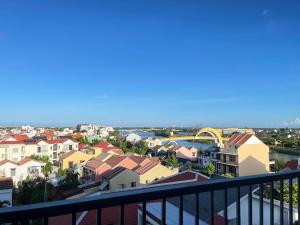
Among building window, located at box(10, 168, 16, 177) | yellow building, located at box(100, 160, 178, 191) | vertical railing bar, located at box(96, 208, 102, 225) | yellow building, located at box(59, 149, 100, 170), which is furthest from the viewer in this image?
yellow building, located at box(59, 149, 100, 170)

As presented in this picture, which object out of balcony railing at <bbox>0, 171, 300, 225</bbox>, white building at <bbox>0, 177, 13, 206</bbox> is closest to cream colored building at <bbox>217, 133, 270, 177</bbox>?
white building at <bbox>0, 177, 13, 206</bbox>

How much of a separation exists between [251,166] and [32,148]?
24283 mm

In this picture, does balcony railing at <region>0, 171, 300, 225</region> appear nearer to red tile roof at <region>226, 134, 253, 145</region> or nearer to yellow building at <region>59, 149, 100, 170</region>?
red tile roof at <region>226, 134, 253, 145</region>

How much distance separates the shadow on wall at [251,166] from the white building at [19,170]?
1682 centimetres

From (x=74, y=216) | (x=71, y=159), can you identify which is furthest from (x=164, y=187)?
(x=71, y=159)

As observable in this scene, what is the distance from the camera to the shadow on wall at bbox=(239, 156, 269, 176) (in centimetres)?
2661

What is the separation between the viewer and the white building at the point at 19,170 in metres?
25.0

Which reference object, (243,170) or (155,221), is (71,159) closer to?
(243,170)

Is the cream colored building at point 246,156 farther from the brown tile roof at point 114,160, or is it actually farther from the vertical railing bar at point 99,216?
the vertical railing bar at point 99,216

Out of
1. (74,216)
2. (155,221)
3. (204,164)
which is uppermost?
(74,216)

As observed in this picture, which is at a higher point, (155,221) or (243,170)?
(155,221)

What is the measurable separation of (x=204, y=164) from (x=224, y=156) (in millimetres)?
5582

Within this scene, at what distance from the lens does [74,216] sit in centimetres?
133

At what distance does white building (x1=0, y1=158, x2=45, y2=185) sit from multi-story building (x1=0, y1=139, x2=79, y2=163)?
333 inches
